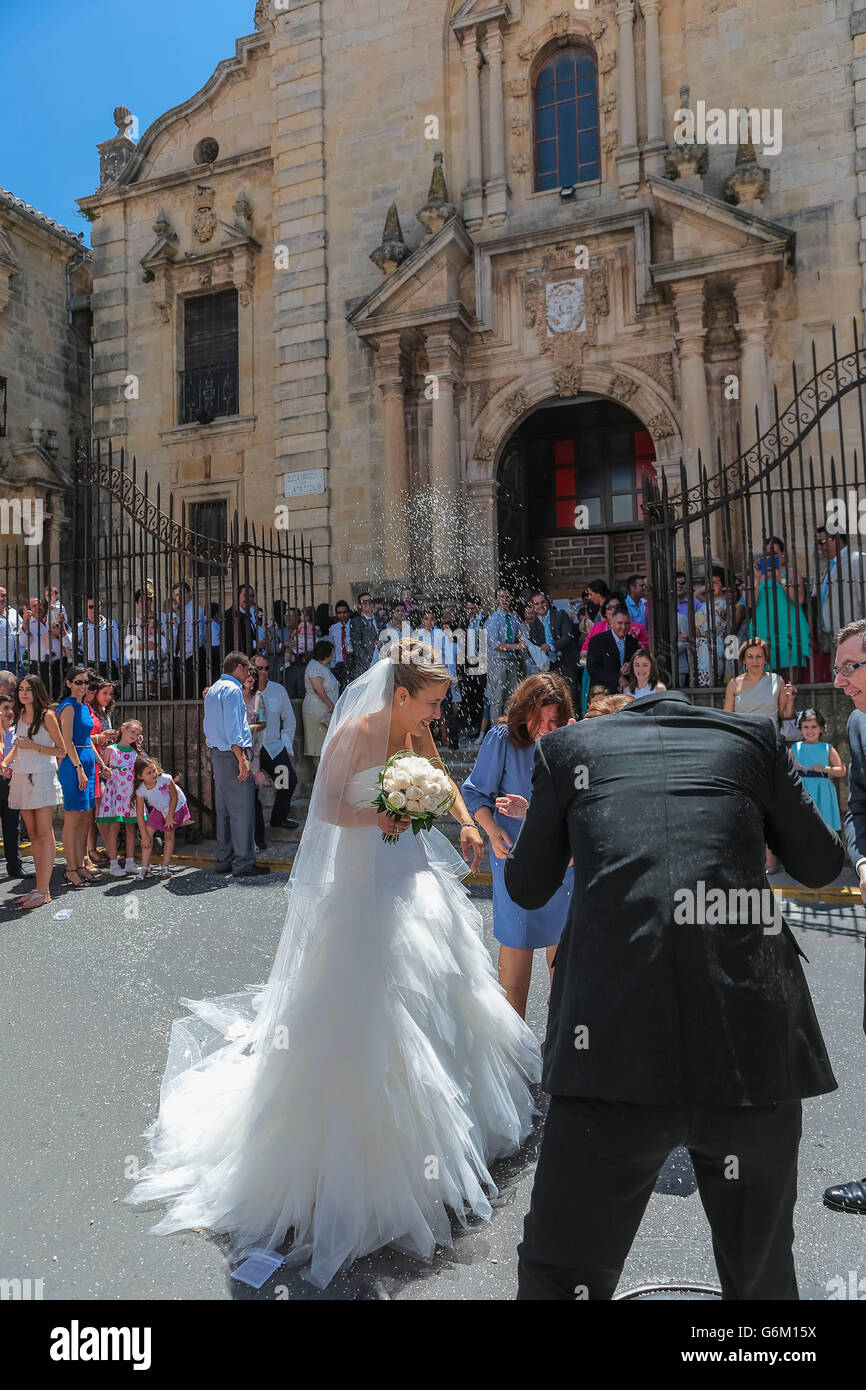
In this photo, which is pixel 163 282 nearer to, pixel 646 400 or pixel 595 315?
pixel 595 315

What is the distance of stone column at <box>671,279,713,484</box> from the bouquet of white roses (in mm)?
10974

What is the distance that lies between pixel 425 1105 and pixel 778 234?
42.5ft

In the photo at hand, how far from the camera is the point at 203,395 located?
18.3 metres

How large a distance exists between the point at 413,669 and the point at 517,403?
469 inches

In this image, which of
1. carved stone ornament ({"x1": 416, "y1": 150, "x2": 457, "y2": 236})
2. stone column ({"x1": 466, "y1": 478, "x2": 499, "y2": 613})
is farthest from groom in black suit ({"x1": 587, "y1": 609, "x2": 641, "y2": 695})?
carved stone ornament ({"x1": 416, "y1": 150, "x2": 457, "y2": 236})

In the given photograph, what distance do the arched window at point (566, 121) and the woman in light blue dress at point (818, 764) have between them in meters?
10.4

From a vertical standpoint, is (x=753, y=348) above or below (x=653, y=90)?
below

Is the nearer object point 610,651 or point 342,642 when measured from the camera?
point 610,651

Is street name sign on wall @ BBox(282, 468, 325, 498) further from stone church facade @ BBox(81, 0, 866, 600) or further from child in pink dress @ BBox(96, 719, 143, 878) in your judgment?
child in pink dress @ BBox(96, 719, 143, 878)

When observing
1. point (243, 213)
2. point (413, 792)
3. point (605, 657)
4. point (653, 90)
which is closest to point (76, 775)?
point (605, 657)

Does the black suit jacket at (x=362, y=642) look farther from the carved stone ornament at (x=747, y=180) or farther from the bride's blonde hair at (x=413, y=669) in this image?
the bride's blonde hair at (x=413, y=669)

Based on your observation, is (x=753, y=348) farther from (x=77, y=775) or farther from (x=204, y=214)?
Answer: (x=204, y=214)

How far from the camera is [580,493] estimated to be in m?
17.0
